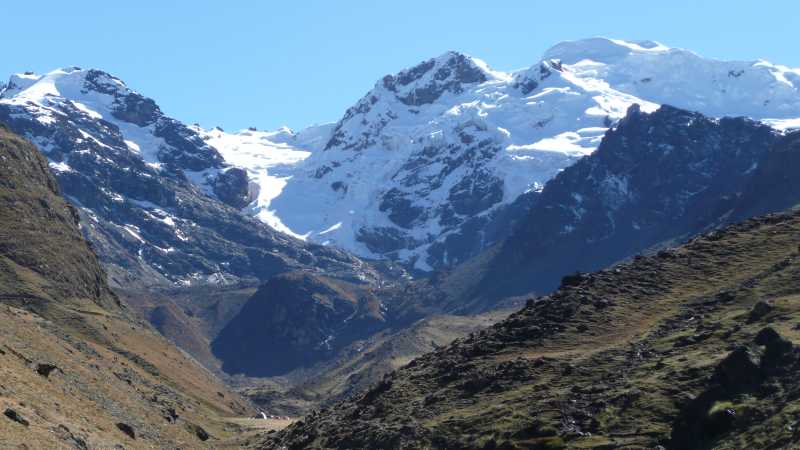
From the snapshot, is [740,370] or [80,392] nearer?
[740,370]

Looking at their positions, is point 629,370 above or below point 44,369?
below

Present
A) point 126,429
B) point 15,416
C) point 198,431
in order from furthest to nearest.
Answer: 1. point 198,431
2. point 126,429
3. point 15,416

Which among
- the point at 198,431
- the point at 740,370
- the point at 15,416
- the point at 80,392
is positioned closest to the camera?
the point at 15,416

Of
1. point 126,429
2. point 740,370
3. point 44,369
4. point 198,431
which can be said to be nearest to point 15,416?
point 126,429

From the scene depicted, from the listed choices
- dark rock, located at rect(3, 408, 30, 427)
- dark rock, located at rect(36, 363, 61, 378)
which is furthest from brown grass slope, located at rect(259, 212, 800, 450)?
dark rock, located at rect(3, 408, 30, 427)

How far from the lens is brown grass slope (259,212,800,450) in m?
76.3

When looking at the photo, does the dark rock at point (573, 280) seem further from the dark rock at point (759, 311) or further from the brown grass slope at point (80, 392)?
the brown grass slope at point (80, 392)

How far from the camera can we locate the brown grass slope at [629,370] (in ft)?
250

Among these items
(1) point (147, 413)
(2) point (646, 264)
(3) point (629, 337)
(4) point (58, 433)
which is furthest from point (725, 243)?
(4) point (58, 433)

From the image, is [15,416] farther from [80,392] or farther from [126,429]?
[80,392]

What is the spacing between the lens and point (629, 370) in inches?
3625

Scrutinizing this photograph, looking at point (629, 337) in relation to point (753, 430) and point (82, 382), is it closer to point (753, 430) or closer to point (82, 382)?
point (753, 430)

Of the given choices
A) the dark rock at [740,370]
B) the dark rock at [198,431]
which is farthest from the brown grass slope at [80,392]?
the dark rock at [740,370]

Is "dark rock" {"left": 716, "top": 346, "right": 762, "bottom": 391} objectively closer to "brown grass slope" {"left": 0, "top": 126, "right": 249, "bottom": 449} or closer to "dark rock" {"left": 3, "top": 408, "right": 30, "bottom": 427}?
"brown grass slope" {"left": 0, "top": 126, "right": 249, "bottom": 449}
